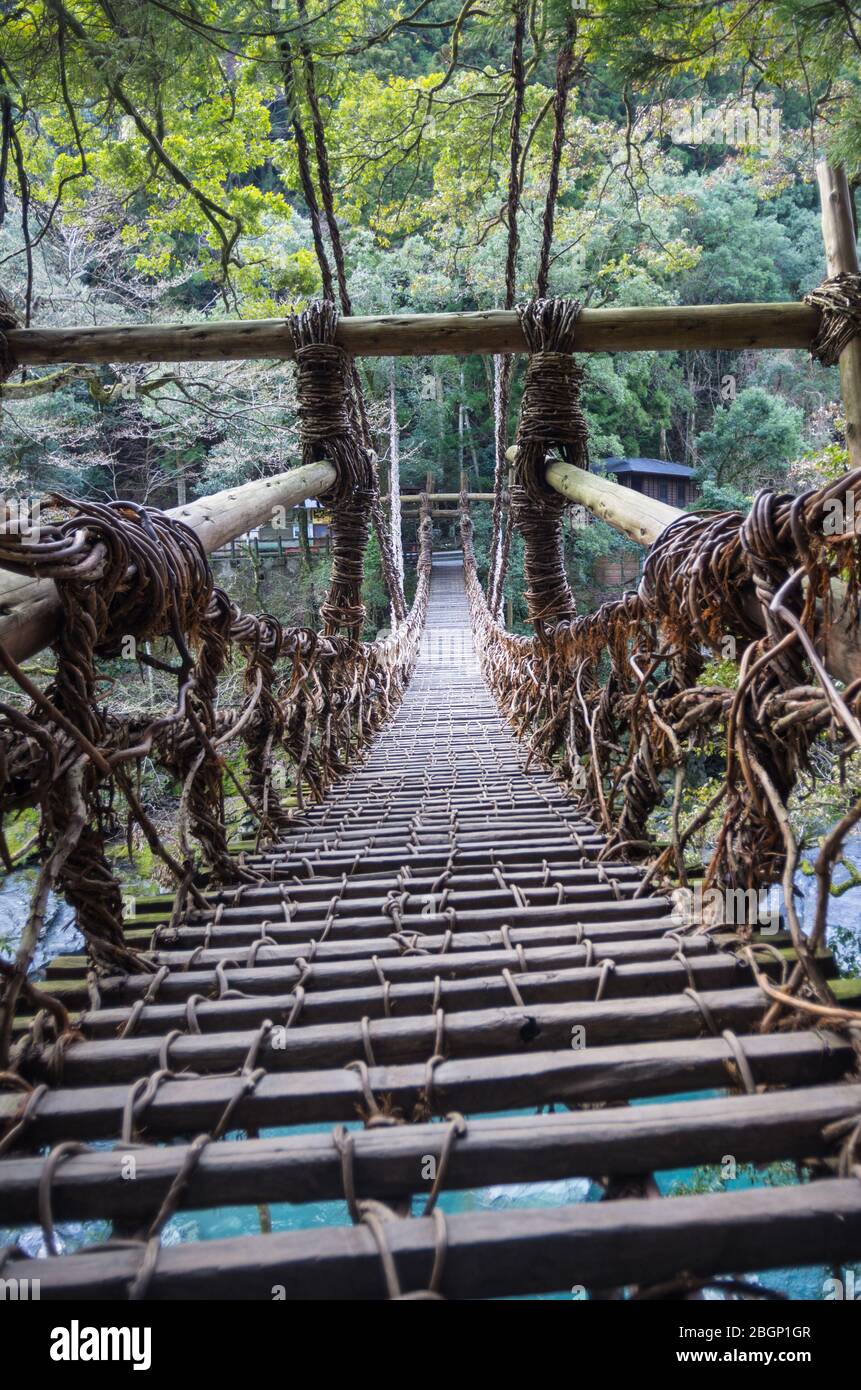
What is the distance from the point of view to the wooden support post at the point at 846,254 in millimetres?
2033

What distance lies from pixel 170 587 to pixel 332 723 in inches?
66.5

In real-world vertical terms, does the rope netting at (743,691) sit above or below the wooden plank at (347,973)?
above

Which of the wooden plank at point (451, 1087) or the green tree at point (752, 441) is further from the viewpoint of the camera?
the green tree at point (752, 441)

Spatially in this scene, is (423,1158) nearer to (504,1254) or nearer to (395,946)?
(504,1254)

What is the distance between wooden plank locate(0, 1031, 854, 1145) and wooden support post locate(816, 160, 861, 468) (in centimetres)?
182

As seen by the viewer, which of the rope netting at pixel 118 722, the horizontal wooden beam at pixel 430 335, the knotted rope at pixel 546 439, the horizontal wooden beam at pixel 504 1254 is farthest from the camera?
the knotted rope at pixel 546 439

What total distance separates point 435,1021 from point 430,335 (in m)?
2.08

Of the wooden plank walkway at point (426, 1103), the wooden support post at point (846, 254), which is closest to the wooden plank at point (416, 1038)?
the wooden plank walkway at point (426, 1103)

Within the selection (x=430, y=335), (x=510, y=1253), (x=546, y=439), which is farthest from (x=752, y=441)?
(x=510, y=1253)

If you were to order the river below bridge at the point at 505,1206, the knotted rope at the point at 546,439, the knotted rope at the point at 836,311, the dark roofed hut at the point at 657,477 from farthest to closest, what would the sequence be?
the dark roofed hut at the point at 657,477
the knotted rope at the point at 546,439
the knotted rope at the point at 836,311
the river below bridge at the point at 505,1206

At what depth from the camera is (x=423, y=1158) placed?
0.58 metres

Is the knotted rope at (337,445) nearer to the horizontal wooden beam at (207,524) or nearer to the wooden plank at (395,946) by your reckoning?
the horizontal wooden beam at (207,524)

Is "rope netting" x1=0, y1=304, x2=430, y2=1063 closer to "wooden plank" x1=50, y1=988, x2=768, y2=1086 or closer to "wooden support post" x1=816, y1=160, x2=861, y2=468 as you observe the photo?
"wooden plank" x1=50, y1=988, x2=768, y2=1086

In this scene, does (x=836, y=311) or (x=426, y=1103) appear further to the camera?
(x=836, y=311)
